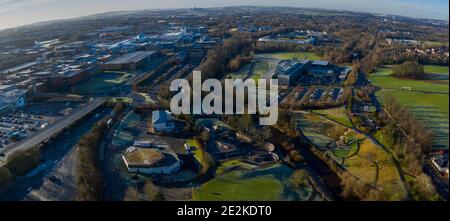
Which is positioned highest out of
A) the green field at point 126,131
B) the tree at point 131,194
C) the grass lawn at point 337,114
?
the grass lawn at point 337,114

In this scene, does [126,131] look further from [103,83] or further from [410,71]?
[410,71]

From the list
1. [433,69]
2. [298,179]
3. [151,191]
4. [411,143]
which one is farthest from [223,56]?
[151,191]

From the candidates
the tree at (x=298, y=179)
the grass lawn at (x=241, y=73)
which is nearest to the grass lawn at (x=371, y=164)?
the tree at (x=298, y=179)

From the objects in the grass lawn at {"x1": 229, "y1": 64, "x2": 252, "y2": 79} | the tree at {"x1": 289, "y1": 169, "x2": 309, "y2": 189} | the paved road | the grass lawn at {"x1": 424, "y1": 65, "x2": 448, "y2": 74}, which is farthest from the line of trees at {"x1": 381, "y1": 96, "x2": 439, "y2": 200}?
the paved road

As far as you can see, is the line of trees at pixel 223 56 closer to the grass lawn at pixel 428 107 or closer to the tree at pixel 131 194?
the grass lawn at pixel 428 107

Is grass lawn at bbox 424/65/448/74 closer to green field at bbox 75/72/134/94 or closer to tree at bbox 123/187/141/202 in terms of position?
green field at bbox 75/72/134/94
